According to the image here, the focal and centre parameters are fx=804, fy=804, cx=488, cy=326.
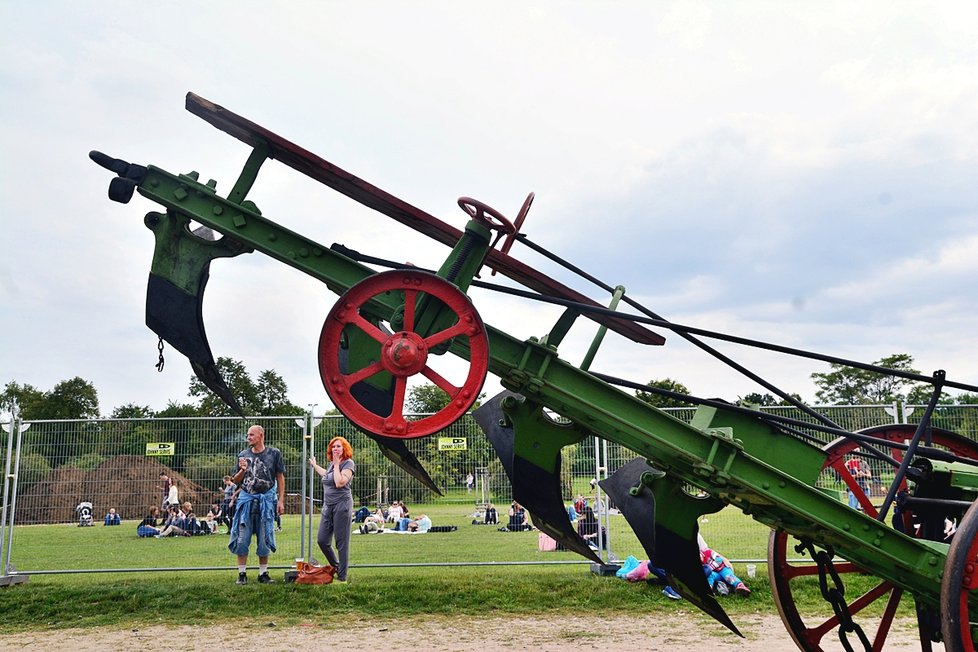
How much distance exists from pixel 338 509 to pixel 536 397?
5.81 m

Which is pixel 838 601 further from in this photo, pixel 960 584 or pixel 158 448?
pixel 158 448

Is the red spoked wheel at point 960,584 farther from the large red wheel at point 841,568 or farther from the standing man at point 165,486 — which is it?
the standing man at point 165,486

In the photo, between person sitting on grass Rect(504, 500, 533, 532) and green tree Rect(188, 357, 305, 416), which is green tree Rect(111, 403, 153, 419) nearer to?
green tree Rect(188, 357, 305, 416)

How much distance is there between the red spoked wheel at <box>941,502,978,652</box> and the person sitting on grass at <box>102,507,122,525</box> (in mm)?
10744

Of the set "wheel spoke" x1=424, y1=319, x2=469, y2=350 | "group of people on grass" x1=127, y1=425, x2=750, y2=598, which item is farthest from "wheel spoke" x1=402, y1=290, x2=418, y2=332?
"group of people on grass" x1=127, y1=425, x2=750, y2=598

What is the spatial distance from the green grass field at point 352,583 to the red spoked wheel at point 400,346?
4870mm

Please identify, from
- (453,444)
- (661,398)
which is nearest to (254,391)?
(661,398)

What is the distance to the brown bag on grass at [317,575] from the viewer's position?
9.82 m

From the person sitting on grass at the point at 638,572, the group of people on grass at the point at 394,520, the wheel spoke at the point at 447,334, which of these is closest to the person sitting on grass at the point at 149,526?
the group of people on grass at the point at 394,520

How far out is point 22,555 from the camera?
1145 cm

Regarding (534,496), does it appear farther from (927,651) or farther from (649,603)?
(649,603)

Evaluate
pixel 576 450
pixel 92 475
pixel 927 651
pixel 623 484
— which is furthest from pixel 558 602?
pixel 92 475

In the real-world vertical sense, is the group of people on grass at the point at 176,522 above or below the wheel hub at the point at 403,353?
below

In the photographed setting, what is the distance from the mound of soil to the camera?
11.3m
